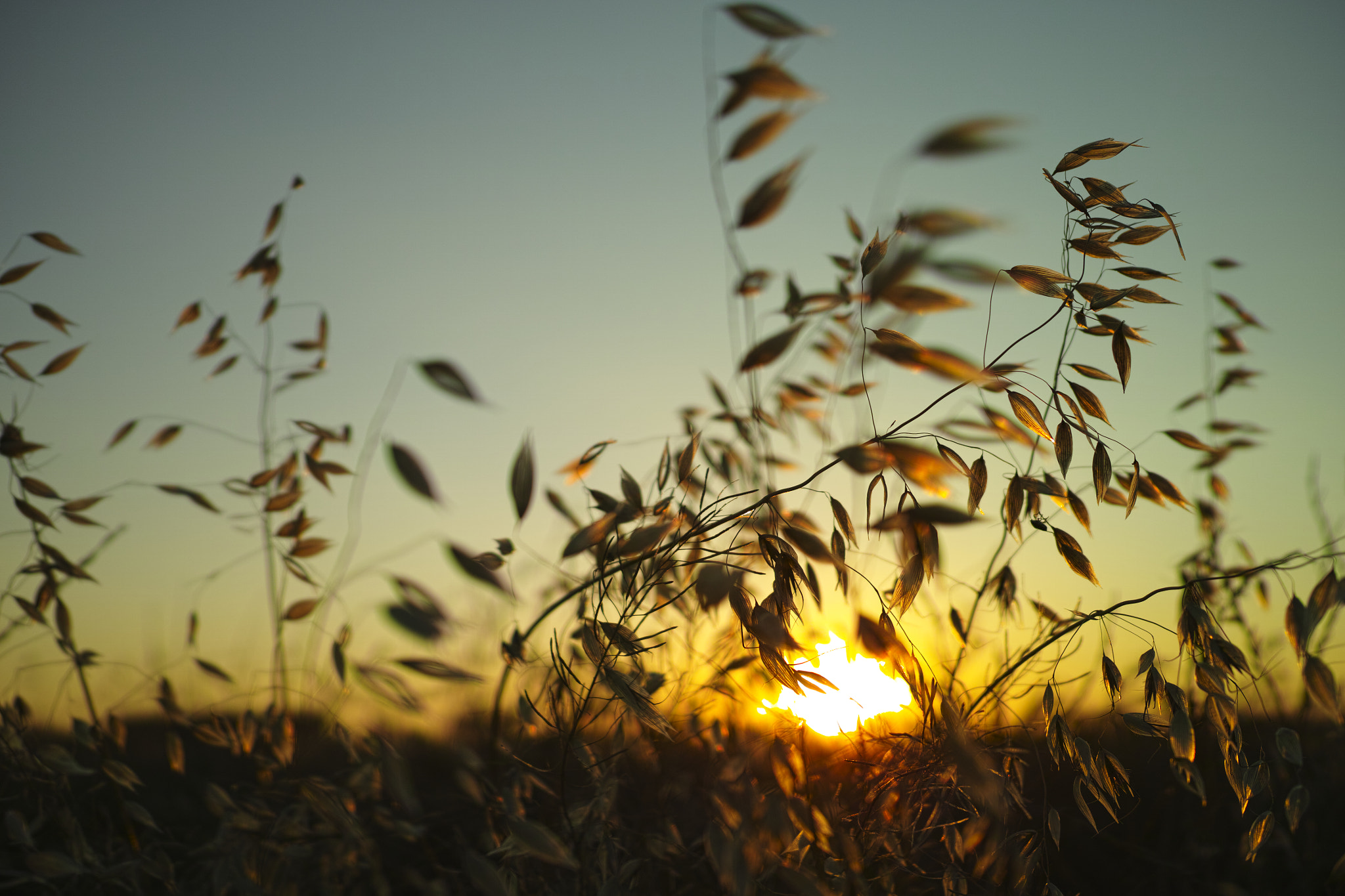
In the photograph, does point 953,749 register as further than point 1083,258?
No

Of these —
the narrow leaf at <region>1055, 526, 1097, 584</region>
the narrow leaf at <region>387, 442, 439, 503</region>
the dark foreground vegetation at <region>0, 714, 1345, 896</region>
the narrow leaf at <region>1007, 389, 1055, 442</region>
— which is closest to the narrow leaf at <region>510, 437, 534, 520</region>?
the narrow leaf at <region>387, 442, 439, 503</region>

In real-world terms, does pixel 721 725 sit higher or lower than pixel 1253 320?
lower

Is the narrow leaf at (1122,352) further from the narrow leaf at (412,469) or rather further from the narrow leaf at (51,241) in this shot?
the narrow leaf at (51,241)

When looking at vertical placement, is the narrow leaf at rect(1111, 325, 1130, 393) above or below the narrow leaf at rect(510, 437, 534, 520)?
above

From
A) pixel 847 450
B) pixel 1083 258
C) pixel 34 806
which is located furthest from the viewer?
pixel 34 806

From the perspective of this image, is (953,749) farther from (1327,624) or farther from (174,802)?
(174,802)

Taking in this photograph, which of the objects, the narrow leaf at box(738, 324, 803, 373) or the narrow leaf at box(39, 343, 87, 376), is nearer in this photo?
the narrow leaf at box(738, 324, 803, 373)

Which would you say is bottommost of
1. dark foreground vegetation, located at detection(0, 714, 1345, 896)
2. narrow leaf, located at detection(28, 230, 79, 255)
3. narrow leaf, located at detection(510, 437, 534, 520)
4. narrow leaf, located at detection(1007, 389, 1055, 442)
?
dark foreground vegetation, located at detection(0, 714, 1345, 896)

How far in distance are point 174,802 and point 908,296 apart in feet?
8.39

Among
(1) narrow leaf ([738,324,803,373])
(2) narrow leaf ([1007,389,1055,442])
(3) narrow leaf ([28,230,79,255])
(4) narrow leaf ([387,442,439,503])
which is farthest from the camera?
(3) narrow leaf ([28,230,79,255])

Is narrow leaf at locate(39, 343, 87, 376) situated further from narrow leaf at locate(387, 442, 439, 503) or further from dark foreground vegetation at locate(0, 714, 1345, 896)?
narrow leaf at locate(387, 442, 439, 503)

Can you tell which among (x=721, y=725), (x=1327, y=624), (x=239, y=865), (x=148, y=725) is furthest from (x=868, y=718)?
(x=148, y=725)

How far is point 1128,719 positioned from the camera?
3.93 ft

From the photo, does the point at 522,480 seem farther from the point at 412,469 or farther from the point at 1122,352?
the point at 1122,352
